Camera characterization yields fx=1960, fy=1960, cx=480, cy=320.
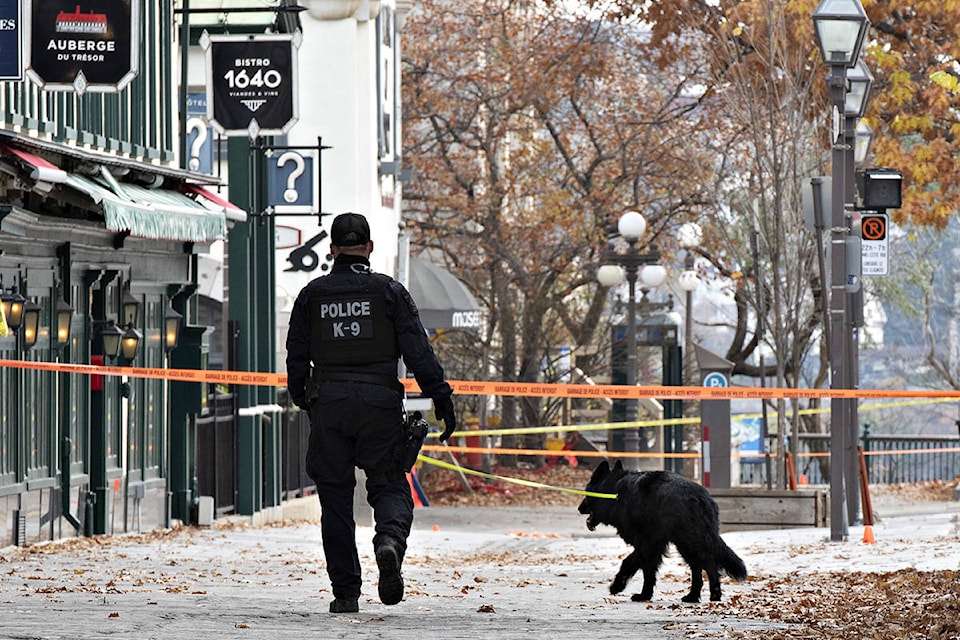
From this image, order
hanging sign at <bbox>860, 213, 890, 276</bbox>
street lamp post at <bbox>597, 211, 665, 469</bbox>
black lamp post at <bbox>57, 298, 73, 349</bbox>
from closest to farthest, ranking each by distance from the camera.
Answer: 1. black lamp post at <bbox>57, 298, 73, 349</bbox>
2. hanging sign at <bbox>860, 213, 890, 276</bbox>
3. street lamp post at <bbox>597, 211, 665, 469</bbox>

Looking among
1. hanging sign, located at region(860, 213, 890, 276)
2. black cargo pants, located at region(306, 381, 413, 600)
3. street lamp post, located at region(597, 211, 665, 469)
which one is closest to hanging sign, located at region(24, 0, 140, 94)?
black cargo pants, located at region(306, 381, 413, 600)

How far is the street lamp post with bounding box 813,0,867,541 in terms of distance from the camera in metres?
16.2

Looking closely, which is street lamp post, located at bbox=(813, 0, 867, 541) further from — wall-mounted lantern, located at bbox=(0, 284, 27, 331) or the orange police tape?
wall-mounted lantern, located at bbox=(0, 284, 27, 331)

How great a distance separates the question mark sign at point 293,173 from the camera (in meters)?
22.9

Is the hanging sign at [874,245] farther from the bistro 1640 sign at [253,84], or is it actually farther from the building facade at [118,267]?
the building facade at [118,267]

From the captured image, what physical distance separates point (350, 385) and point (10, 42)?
518 cm

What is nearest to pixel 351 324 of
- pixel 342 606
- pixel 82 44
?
pixel 342 606

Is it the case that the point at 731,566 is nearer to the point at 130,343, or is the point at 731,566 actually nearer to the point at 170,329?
the point at 130,343

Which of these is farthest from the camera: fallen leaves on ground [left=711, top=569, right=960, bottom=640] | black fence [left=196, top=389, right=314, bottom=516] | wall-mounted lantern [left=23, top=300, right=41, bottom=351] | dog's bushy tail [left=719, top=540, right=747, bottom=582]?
black fence [left=196, top=389, right=314, bottom=516]

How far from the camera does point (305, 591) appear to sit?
10.8m

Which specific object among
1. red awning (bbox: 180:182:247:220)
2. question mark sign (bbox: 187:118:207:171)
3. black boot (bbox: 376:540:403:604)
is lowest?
black boot (bbox: 376:540:403:604)

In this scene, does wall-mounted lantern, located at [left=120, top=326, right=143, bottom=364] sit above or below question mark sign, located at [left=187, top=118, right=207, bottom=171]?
below

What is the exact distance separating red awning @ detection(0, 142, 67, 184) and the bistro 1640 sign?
5.71 metres

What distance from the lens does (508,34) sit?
38688 millimetres
